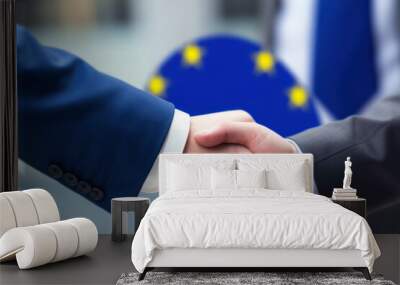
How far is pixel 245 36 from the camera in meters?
6.86

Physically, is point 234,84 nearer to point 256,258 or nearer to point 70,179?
point 70,179

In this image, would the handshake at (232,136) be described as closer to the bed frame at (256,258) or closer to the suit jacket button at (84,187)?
the suit jacket button at (84,187)

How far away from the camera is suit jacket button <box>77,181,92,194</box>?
6840 mm

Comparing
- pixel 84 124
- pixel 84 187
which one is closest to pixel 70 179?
pixel 84 187

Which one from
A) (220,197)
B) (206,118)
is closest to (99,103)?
(206,118)

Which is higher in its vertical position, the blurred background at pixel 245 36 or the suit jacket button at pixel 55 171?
the blurred background at pixel 245 36

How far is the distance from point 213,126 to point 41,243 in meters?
2.31

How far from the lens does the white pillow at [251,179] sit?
6.06 meters

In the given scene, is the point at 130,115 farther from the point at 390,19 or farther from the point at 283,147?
the point at 390,19

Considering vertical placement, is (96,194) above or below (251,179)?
below

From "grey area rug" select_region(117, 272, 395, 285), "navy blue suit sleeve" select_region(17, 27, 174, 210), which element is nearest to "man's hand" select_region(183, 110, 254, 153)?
"navy blue suit sleeve" select_region(17, 27, 174, 210)

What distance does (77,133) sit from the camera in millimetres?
6820

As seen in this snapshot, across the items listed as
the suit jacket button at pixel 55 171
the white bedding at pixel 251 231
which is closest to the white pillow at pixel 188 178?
the suit jacket button at pixel 55 171

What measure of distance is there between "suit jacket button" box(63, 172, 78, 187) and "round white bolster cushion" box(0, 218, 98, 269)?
148 centimetres
